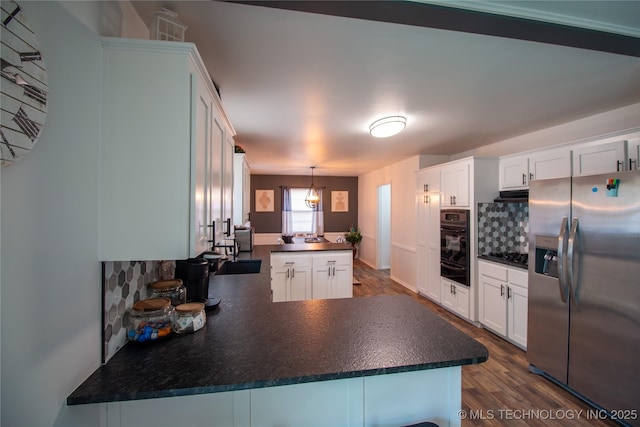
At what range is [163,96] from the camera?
38.5 inches

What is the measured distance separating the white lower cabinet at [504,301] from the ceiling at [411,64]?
1.67 meters

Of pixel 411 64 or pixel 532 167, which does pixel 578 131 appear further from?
pixel 411 64

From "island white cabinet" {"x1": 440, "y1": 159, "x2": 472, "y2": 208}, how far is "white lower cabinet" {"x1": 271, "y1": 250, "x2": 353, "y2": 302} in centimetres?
159

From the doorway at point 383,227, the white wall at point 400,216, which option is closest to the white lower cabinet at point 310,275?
the white wall at point 400,216

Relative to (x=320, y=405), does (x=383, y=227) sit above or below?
above

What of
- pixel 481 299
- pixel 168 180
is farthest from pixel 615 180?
pixel 168 180

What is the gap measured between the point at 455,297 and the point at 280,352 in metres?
3.41

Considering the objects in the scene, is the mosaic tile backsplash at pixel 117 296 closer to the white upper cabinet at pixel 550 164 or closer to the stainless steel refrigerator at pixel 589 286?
the stainless steel refrigerator at pixel 589 286

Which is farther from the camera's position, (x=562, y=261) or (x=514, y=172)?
(x=514, y=172)

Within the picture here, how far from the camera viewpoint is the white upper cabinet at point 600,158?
2.20 metres

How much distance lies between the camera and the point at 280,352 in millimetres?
1074

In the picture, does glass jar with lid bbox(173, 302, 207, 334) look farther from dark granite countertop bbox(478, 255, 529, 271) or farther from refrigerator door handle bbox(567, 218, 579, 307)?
dark granite countertop bbox(478, 255, 529, 271)

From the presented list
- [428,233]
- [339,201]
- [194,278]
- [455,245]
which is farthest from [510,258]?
[339,201]

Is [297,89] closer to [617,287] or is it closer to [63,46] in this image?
[63,46]
